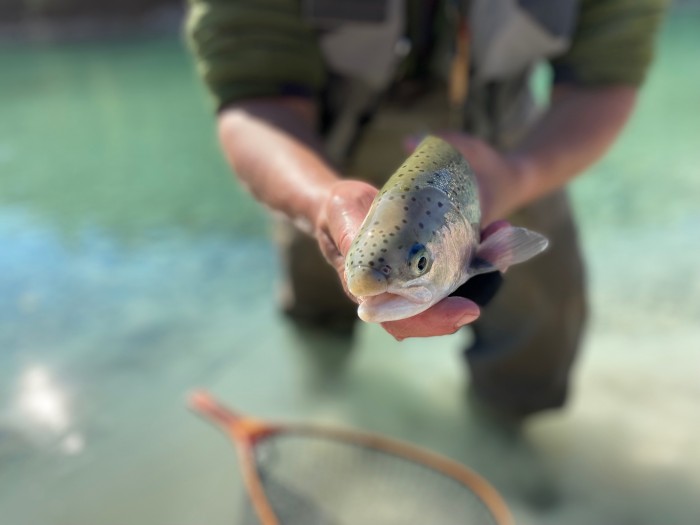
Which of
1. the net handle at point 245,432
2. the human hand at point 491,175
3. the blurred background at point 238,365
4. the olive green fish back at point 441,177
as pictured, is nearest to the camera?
the olive green fish back at point 441,177

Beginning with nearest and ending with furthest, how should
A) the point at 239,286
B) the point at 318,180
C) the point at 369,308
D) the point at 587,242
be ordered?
the point at 369,308, the point at 318,180, the point at 239,286, the point at 587,242

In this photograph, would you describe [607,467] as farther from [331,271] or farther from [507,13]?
[507,13]

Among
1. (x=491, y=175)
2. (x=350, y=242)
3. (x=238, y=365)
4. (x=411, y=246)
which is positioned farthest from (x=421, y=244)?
(x=238, y=365)

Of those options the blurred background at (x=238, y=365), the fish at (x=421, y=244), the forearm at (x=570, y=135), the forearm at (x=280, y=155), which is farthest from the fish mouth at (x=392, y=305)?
the blurred background at (x=238, y=365)

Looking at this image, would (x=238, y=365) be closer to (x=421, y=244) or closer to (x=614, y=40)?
(x=614, y=40)

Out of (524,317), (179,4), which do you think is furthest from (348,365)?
(179,4)

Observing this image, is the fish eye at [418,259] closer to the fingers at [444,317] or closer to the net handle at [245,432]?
the fingers at [444,317]
